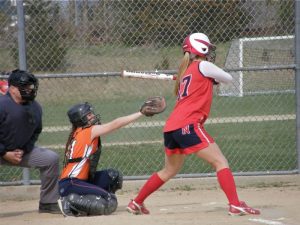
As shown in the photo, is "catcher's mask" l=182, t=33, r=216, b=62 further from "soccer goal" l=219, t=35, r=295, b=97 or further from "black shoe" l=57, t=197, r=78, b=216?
"soccer goal" l=219, t=35, r=295, b=97

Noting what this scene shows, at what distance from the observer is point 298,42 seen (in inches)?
356

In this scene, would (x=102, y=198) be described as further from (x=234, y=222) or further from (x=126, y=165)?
(x=126, y=165)

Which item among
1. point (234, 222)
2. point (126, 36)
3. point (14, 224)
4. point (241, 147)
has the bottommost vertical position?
point (241, 147)

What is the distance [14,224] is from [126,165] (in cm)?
333

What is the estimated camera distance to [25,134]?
7.66m

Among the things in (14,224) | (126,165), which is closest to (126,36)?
(126,165)

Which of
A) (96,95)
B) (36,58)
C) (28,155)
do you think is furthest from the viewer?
(96,95)

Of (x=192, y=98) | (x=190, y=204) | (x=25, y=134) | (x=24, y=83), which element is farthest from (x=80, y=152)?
(x=190, y=204)

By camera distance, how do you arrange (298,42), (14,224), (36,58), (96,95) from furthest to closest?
(96,95)
(36,58)
(298,42)
(14,224)

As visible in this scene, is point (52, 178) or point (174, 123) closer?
point (174, 123)

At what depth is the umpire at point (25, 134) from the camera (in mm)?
7527

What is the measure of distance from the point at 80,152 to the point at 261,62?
433 centimetres

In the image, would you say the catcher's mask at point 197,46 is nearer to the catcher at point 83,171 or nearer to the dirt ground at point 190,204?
the catcher at point 83,171

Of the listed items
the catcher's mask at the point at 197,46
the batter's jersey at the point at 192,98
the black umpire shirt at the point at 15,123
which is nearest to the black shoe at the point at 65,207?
the black umpire shirt at the point at 15,123
